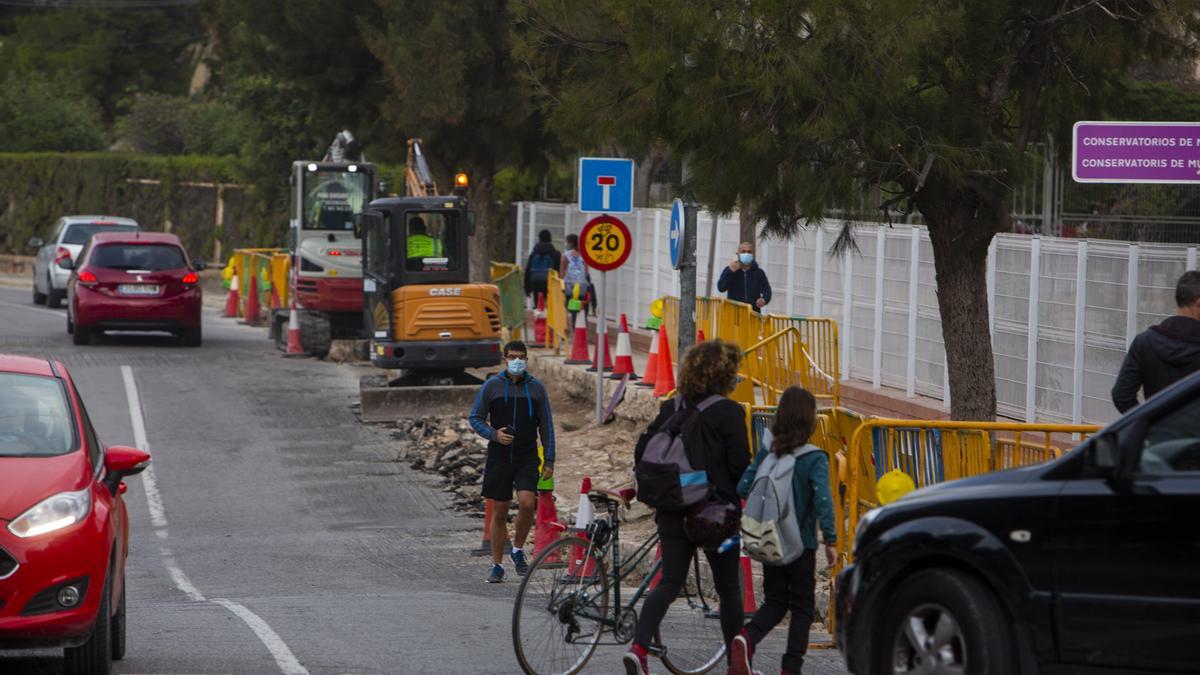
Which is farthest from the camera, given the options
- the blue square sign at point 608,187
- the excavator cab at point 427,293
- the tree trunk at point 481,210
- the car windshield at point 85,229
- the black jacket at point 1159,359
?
the car windshield at point 85,229

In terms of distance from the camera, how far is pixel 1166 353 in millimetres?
9133

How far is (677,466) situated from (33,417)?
125 inches

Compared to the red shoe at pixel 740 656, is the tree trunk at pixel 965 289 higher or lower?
higher

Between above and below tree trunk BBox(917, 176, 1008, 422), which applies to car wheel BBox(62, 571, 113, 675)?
below

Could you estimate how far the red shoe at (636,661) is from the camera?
8.00 meters

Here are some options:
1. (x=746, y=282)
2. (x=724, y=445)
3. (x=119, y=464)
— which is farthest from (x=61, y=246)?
(x=724, y=445)

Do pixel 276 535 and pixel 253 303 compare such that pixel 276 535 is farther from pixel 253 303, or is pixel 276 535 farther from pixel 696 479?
pixel 253 303

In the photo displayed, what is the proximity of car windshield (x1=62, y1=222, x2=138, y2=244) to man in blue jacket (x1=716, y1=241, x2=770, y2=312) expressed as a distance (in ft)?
65.0

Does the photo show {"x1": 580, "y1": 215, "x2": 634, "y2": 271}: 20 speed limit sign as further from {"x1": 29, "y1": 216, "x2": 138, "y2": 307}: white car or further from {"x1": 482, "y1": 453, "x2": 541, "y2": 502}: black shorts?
{"x1": 29, "y1": 216, "x2": 138, "y2": 307}: white car

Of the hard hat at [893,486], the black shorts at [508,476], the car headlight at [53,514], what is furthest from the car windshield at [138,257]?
the hard hat at [893,486]

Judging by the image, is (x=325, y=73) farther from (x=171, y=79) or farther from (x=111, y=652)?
(x=171, y=79)

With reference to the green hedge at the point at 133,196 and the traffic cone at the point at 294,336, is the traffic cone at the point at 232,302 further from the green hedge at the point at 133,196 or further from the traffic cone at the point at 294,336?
the green hedge at the point at 133,196

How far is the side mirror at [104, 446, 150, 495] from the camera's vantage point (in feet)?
27.9

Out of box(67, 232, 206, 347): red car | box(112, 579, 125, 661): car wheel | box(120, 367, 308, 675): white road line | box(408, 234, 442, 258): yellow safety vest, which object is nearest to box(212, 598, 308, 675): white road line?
box(120, 367, 308, 675): white road line
